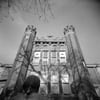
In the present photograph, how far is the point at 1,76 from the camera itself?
12.3m

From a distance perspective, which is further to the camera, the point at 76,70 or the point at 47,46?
the point at 47,46

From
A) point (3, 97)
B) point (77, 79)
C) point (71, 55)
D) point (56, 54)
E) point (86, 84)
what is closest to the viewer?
point (3, 97)

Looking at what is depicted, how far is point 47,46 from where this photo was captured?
50.8ft

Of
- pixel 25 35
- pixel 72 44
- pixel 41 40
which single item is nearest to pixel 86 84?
pixel 72 44

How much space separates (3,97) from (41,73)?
5.59 meters

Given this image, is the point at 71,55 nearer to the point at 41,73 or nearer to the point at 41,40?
the point at 41,73

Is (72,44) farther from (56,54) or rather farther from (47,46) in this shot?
(47,46)

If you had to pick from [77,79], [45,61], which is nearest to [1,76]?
[45,61]

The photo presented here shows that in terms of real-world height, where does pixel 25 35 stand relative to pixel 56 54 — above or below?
above

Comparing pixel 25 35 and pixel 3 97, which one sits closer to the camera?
pixel 3 97

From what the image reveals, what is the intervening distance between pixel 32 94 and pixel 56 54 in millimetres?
9686

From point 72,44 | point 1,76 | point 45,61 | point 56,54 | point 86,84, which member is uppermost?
point 72,44

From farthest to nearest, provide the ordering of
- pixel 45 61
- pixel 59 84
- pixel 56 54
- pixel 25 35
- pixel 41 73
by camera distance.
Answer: pixel 25 35 < pixel 56 54 < pixel 45 61 < pixel 41 73 < pixel 59 84

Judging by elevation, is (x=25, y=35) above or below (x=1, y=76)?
above
